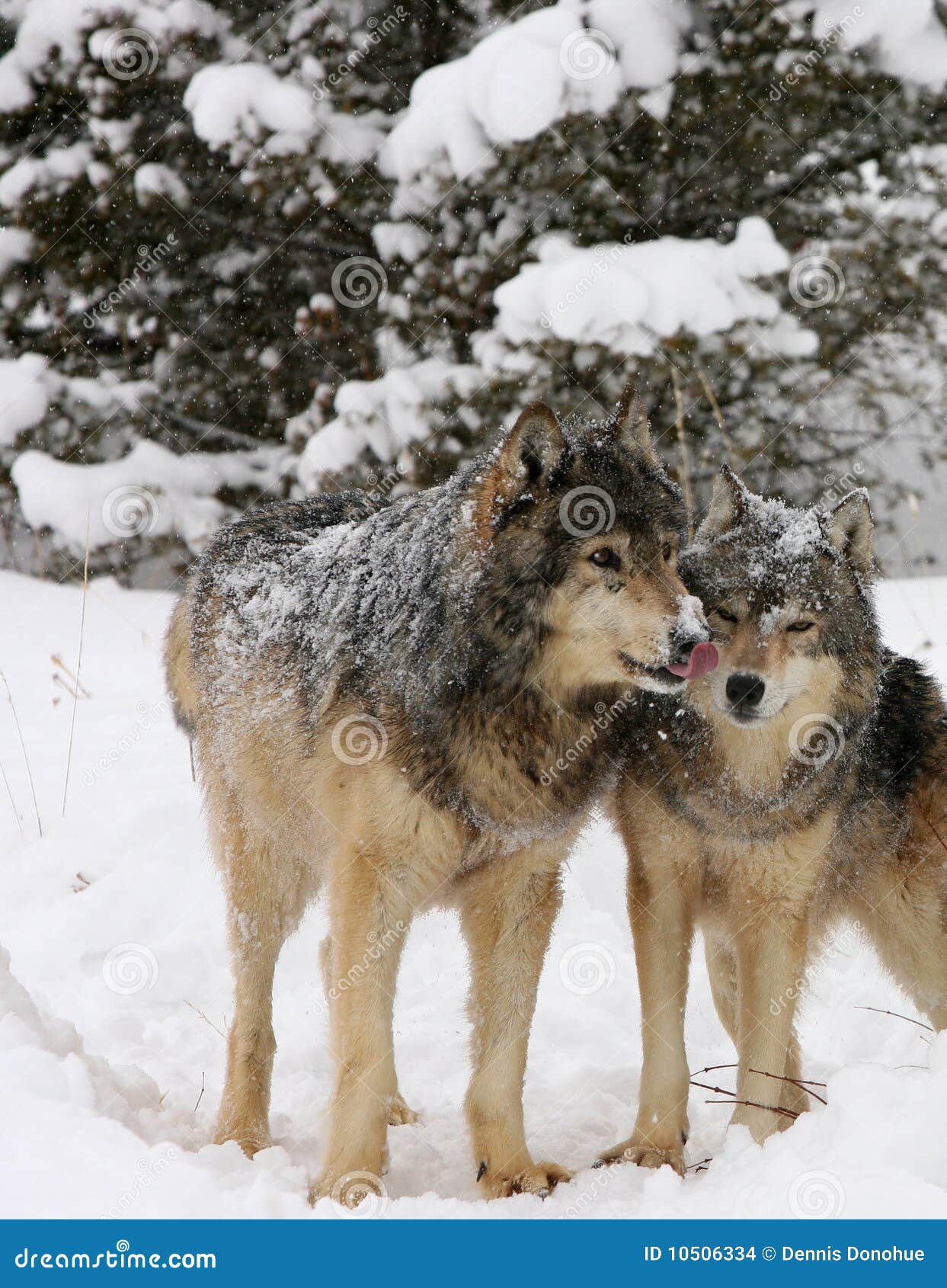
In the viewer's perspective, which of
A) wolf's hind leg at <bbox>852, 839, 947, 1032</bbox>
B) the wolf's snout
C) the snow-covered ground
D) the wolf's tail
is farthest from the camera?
the wolf's tail

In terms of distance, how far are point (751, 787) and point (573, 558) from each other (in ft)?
3.56

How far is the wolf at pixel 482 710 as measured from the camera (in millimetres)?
3461

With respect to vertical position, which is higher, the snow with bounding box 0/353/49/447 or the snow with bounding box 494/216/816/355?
the snow with bounding box 494/216/816/355

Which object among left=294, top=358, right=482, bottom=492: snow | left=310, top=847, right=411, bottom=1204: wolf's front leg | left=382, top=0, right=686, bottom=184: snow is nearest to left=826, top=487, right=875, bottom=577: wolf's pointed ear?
left=310, top=847, right=411, bottom=1204: wolf's front leg

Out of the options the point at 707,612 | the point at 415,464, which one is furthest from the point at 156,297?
the point at 707,612

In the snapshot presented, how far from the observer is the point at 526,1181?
3639 mm

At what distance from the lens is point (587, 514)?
137 inches

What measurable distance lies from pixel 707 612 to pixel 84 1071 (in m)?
2.41

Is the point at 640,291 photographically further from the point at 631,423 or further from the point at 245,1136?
the point at 245,1136

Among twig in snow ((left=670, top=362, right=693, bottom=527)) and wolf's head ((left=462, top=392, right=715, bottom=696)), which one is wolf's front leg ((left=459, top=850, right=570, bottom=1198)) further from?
twig in snow ((left=670, top=362, right=693, bottom=527))

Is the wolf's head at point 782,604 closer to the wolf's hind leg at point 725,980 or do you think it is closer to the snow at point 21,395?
the wolf's hind leg at point 725,980

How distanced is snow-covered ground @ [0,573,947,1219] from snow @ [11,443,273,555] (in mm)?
3239

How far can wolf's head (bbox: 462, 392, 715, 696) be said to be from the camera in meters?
3.38

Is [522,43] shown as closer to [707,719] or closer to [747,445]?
[747,445]
